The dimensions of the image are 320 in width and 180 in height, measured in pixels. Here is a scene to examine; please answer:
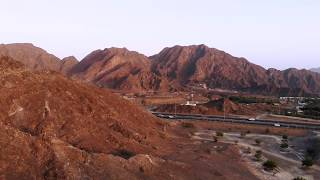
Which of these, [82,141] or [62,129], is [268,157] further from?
[62,129]

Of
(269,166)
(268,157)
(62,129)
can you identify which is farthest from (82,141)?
(268,157)

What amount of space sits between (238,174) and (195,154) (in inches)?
302

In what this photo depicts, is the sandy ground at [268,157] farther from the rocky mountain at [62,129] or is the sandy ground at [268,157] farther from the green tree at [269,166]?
the rocky mountain at [62,129]

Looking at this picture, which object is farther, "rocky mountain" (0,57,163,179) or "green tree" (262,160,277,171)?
"green tree" (262,160,277,171)

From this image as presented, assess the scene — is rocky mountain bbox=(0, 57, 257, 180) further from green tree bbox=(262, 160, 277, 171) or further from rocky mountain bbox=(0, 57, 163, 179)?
green tree bbox=(262, 160, 277, 171)

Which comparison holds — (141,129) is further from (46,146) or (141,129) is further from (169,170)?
(46,146)

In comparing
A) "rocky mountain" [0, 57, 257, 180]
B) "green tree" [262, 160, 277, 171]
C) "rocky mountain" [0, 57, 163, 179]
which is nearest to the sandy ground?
"green tree" [262, 160, 277, 171]

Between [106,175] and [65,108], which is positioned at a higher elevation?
[65,108]

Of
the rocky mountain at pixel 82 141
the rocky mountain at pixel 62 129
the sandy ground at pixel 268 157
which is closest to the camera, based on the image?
the rocky mountain at pixel 62 129

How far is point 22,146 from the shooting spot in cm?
3419

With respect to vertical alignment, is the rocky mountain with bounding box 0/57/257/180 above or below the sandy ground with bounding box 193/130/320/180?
above

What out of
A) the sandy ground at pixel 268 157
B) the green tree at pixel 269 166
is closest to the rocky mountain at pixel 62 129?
the sandy ground at pixel 268 157

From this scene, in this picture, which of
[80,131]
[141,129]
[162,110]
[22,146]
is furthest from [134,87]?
[22,146]

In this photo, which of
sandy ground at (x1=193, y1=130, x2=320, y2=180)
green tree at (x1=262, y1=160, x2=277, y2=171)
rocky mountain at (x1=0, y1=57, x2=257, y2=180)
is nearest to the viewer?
rocky mountain at (x1=0, y1=57, x2=257, y2=180)
